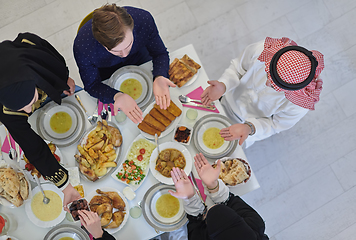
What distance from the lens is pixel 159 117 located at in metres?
1.81

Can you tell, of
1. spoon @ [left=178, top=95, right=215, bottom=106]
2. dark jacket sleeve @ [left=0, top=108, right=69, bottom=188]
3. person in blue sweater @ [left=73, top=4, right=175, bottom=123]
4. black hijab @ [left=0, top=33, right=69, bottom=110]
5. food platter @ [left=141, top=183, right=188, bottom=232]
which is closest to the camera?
black hijab @ [left=0, top=33, right=69, bottom=110]

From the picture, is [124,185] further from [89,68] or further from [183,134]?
[89,68]

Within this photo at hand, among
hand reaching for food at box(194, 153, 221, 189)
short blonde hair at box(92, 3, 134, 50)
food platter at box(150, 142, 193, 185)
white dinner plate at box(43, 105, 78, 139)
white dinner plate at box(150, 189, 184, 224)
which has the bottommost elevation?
white dinner plate at box(150, 189, 184, 224)

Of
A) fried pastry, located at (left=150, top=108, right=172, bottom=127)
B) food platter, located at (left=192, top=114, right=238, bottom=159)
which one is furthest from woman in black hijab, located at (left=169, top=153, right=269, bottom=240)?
fried pastry, located at (left=150, top=108, right=172, bottom=127)

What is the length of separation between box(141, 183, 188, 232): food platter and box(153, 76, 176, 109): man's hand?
59 cm

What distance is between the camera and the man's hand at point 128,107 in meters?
1.73

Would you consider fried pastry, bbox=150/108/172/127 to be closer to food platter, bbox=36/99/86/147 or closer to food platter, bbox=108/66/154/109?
food platter, bbox=108/66/154/109

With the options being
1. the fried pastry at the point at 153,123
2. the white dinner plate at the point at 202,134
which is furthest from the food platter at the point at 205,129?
the fried pastry at the point at 153,123

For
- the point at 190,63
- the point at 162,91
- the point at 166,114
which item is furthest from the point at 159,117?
the point at 190,63

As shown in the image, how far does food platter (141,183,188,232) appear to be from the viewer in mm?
1674

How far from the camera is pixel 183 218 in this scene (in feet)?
5.52

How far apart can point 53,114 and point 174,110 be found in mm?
928

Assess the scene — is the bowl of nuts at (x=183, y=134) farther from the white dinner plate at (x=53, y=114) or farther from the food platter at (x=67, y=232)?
the food platter at (x=67, y=232)

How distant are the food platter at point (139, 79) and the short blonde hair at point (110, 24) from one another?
485mm
